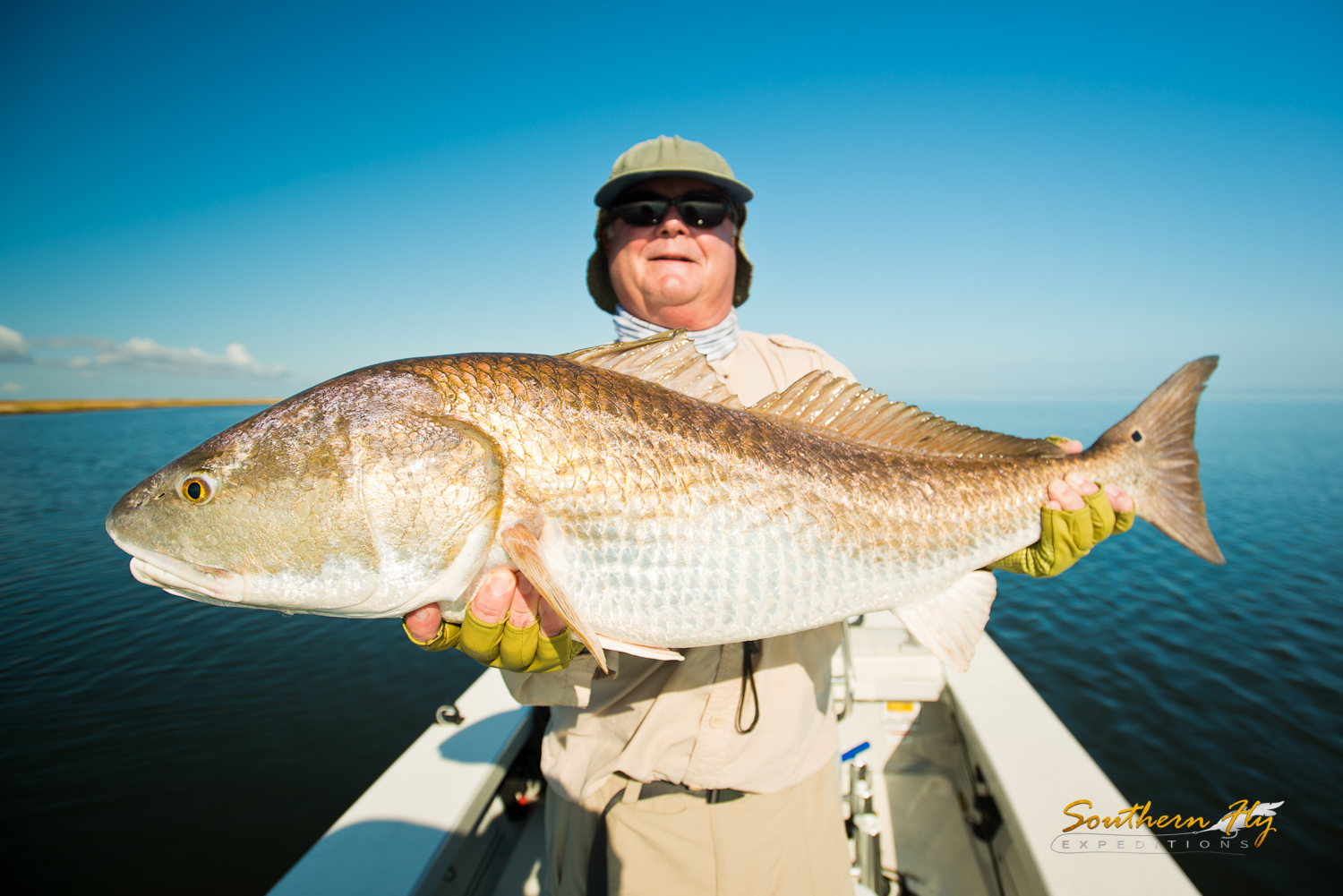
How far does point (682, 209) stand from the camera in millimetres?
3350

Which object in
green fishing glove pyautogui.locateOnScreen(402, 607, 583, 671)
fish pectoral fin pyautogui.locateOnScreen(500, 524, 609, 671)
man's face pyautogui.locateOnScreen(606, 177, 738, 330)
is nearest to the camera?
fish pectoral fin pyautogui.locateOnScreen(500, 524, 609, 671)

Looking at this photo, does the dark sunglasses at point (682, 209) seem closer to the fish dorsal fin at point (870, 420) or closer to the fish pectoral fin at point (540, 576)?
the fish dorsal fin at point (870, 420)

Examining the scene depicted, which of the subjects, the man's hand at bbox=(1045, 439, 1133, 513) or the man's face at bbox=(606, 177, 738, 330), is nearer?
the man's hand at bbox=(1045, 439, 1133, 513)

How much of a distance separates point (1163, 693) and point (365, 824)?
35.4 ft

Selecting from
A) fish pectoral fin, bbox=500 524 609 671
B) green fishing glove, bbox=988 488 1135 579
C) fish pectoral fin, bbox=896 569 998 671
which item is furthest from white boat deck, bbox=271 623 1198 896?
fish pectoral fin, bbox=500 524 609 671

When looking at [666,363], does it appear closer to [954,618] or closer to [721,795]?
[954,618]

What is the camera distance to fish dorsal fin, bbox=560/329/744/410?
2197 mm

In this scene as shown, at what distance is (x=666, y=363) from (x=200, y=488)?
1.64 metres

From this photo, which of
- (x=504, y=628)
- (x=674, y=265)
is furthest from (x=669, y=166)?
(x=504, y=628)

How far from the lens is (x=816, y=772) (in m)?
2.73

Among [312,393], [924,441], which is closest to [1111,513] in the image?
[924,441]

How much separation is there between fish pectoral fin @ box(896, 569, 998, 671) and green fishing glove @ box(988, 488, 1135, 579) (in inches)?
7.6

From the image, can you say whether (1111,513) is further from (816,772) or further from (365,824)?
(365,824)

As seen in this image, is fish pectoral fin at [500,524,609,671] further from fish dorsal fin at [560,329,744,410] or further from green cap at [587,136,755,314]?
green cap at [587,136,755,314]
